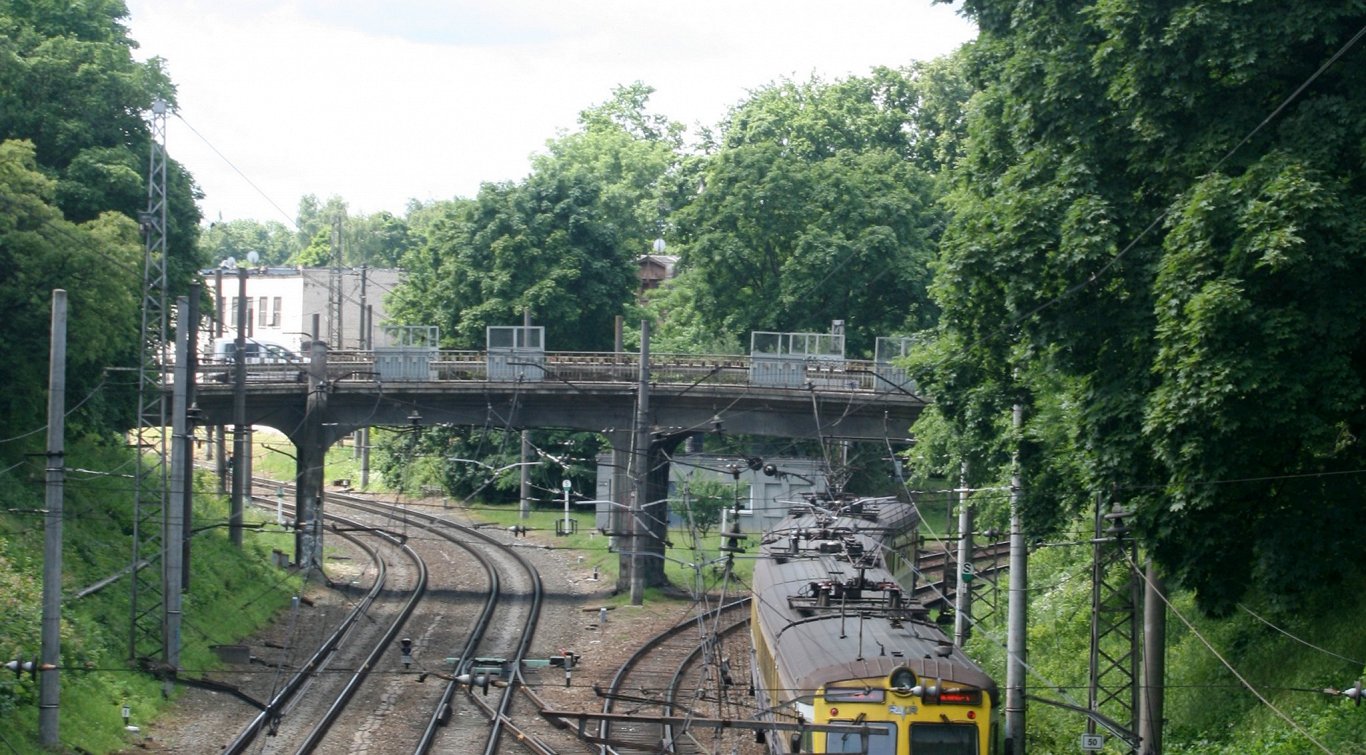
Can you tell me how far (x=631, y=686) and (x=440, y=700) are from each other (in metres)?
3.57

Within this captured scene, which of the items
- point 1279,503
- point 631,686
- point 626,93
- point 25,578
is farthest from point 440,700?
point 626,93

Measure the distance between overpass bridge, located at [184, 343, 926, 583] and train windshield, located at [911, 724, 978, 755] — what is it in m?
21.6

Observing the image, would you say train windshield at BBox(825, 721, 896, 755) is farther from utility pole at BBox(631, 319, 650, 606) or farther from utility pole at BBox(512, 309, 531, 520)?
utility pole at BBox(512, 309, 531, 520)

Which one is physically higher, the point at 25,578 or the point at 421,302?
the point at 421,302

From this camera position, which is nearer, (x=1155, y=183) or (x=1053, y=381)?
(x=1155, y=183)

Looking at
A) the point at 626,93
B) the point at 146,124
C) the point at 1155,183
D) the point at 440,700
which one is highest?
the point at 626,93

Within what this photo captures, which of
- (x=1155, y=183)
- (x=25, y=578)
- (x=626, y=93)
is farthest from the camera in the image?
(x=626, y=93)

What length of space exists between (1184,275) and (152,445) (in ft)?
62.6

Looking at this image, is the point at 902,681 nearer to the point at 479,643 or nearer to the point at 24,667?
the point at 24,667

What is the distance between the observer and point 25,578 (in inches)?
882

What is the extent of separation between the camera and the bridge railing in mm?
37406

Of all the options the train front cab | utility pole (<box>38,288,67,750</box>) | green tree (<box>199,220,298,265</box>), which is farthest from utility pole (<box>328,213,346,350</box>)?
green tree (<box>199,220,298,265</box>)

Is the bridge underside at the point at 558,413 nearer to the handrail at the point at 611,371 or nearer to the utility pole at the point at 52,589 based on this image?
the handrail at the point at 611,371

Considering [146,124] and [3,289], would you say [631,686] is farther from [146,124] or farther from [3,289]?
[146,124]
